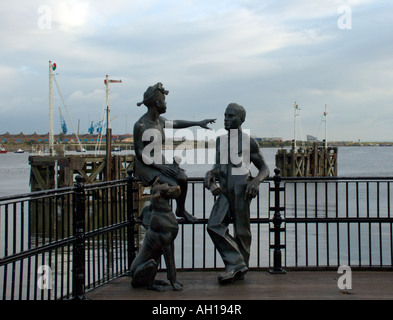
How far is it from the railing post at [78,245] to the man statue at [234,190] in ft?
4.96

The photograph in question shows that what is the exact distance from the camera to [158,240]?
5555 mm

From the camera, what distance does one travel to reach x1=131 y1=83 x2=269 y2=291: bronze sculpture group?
5.67m

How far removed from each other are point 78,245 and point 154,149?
1446mm

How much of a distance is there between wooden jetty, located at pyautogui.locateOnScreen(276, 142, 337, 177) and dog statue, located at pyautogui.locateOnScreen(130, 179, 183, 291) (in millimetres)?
45051

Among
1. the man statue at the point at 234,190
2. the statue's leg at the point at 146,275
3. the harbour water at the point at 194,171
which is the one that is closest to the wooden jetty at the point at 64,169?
the harbour water at the point at 194,171

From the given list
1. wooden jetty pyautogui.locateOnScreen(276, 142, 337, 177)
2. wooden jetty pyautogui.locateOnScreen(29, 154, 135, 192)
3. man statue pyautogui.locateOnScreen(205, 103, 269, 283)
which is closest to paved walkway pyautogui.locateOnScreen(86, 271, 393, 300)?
man statue pyautogui.locateOnScreen(205, 103, 269, 283)

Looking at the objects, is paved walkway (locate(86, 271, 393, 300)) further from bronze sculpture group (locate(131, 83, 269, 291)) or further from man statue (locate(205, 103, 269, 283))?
man statue (locate(205, 103, 269, 283))

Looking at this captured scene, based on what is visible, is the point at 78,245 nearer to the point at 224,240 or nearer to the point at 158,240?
the point at 158,240

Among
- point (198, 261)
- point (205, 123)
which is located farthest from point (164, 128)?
point (198, 261)

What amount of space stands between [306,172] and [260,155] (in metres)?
48.8

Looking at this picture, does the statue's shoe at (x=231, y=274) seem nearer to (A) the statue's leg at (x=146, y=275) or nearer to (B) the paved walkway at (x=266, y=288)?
(B) the paved walkway at (x=266, y=288)

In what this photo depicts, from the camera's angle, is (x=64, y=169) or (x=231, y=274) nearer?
(x=231, y=274)

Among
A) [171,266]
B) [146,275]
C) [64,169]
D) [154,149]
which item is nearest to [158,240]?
[171,266]

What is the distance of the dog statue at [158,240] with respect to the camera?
5.54 metres
